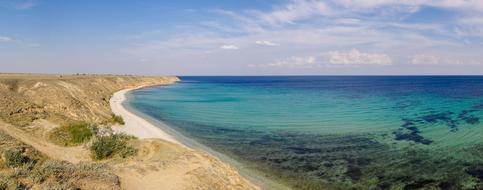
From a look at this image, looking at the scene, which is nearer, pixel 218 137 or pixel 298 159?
pixel 298 159

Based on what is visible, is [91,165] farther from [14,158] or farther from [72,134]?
[72,134]

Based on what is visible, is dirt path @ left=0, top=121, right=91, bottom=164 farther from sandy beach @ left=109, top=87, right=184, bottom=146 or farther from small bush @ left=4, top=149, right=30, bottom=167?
sandy beach @ left=109, top=87, right=184, bottom=146

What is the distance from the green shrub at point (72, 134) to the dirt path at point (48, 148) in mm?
913

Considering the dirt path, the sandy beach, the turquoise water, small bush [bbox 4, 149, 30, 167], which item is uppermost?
small bush [bbox 4, 149, 30, 167]

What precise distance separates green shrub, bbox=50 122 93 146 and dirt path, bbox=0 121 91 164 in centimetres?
91

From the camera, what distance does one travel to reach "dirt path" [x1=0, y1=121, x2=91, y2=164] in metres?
22.7

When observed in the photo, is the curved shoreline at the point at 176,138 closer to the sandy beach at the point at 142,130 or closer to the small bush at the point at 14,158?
the sandy beach at the point at 142,130

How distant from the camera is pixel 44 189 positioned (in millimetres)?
13602

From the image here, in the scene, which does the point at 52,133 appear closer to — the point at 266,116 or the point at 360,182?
the point at 360,182

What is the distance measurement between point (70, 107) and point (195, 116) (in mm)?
15964

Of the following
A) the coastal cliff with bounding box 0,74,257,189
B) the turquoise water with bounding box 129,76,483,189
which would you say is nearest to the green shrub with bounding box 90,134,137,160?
the coastal cliff with bounding box 0,74,257,189

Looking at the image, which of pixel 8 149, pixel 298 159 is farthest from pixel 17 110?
pixel 298 159

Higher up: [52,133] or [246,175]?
[52,133]

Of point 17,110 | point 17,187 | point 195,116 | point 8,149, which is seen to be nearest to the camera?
point 17,187
